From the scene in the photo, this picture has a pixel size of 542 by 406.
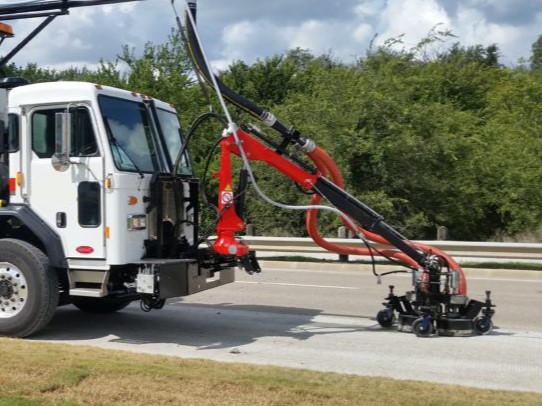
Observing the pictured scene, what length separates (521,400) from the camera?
527 centimetres

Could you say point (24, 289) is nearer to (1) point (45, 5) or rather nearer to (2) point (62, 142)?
(2) point (62, 142)

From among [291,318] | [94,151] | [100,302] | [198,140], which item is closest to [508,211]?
A: [198,140]

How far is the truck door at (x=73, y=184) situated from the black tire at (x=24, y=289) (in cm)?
36

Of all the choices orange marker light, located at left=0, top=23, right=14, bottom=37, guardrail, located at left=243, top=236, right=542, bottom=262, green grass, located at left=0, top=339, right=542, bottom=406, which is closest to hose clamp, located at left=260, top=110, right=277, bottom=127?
green grass, located at left=0, top=339, right=542, bottom=406

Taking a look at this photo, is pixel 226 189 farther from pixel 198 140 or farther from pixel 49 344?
pixel 198 140

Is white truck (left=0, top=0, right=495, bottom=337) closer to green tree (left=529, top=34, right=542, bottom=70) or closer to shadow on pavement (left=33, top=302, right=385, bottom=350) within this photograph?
shadow on pavement (left=33, top=302, right=385, bottom=350)

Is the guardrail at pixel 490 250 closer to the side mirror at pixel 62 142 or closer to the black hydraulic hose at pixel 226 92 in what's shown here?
the black hydraulic hose at pixel 226 92

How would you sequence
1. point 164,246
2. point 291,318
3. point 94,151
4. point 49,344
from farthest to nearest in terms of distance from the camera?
1. point 291,318
2. point 164,246
3. point 94,151
4. point 49,344

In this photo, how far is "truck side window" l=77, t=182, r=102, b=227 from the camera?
757cm

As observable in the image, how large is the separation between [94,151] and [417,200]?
15418 mm

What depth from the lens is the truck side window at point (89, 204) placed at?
7.57 metres

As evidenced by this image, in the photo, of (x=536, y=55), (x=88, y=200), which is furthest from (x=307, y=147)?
(x=536, y=55)

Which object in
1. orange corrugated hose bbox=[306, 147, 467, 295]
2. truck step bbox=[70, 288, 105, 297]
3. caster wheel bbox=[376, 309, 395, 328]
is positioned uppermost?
orange corrugated hose bbox=[306, 147, 467, 295]

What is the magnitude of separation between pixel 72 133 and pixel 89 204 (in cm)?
84
